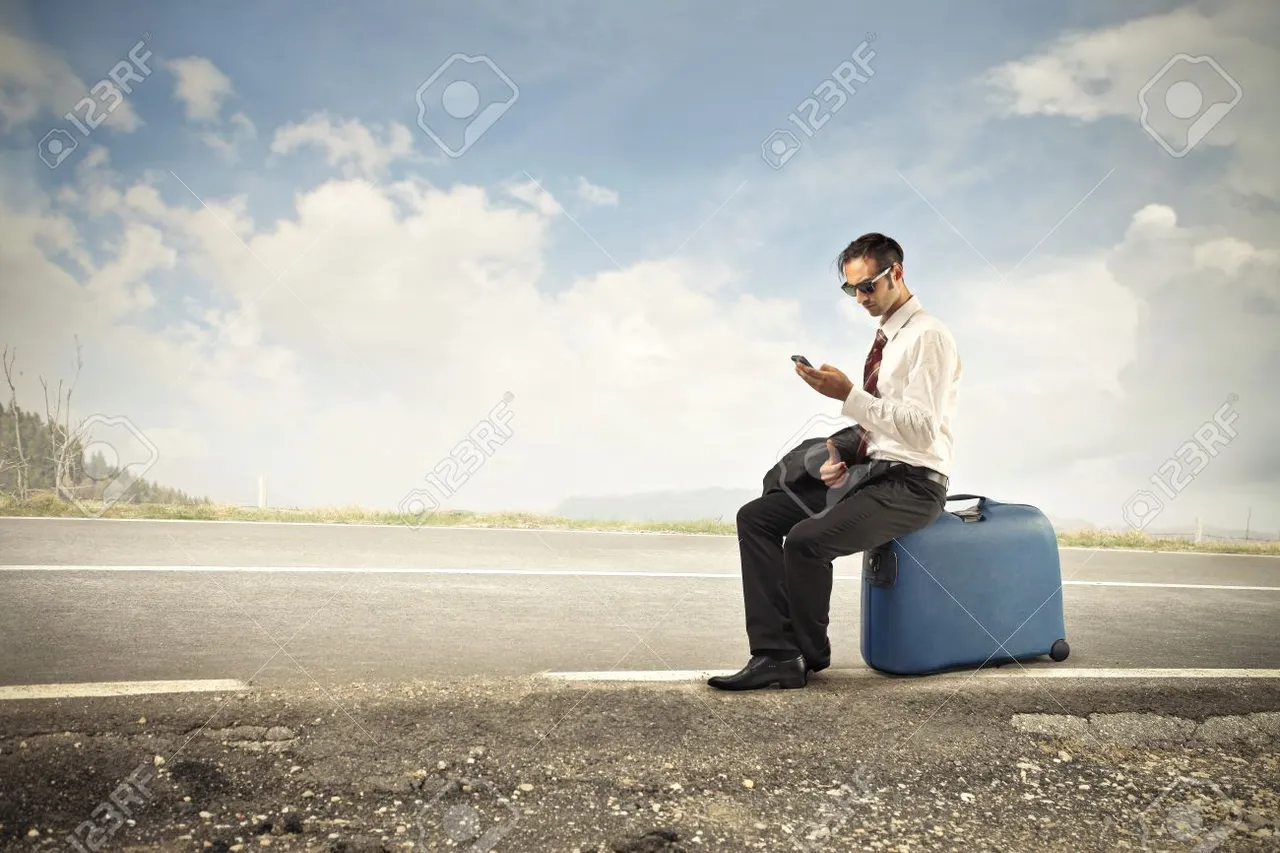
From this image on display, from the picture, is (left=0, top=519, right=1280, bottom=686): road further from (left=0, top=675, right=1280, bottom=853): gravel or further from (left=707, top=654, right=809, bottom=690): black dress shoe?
(left=0, top=675, right=1280, bottom=853): gravel

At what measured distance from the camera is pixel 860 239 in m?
4.35

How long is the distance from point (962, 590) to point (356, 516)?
9375 millimetres

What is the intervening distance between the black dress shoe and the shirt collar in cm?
159

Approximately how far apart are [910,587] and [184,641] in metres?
3.87

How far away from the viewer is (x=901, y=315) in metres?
4.36

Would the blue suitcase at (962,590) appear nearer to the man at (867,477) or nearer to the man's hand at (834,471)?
the man at (867,477)

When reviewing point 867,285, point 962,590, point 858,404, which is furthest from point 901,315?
point 962,590

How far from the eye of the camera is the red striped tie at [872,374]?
444 cm

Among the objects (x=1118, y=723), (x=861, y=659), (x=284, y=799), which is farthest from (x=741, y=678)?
(x=284, y=799)

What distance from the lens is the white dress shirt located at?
13.6ft

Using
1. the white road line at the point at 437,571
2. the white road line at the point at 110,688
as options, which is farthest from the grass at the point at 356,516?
the white road line at the point at 110,688

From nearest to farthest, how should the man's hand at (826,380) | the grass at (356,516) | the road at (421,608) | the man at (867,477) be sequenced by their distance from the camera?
the man's hand at (826,380) < the man at (867,477) < the road at (421,608) < the grass at (356,516)

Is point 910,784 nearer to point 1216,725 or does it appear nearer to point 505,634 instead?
point 1216,725

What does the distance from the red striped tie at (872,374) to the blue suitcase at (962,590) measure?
0.48 m
